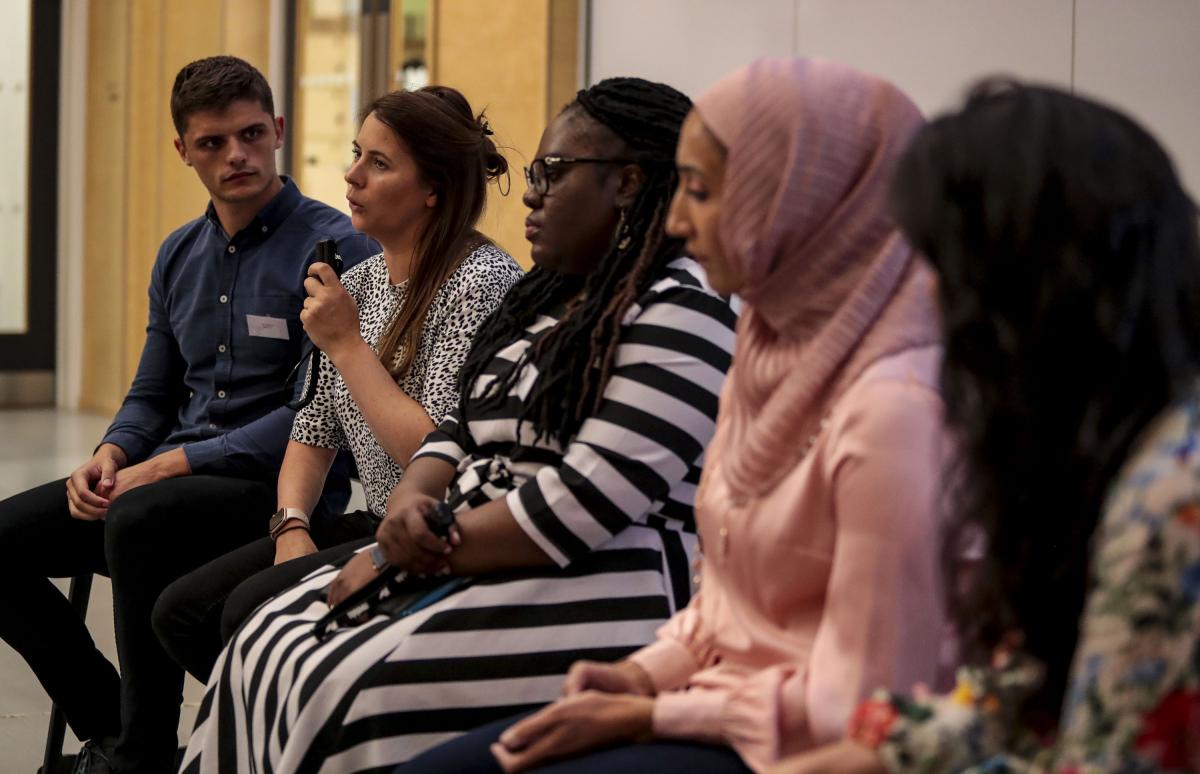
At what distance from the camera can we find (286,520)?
2.84m

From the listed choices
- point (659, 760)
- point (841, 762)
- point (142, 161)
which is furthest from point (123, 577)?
A: point (142, 161)

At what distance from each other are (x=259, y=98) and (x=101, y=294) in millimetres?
7811

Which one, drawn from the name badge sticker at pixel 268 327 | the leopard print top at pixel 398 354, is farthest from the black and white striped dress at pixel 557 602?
the name badge sticker at pixel 268 327

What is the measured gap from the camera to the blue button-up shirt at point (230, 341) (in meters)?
3.13

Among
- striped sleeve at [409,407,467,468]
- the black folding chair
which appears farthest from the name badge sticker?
striped sleeve at [409,407,467,468]

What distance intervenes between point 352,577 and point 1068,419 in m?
1.38

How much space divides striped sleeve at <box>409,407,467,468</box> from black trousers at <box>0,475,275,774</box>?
708mm

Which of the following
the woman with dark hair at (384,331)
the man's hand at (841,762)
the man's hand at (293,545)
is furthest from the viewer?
the man's hand at (293,545)

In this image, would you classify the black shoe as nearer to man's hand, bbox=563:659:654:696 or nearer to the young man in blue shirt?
the young man in blue shirt

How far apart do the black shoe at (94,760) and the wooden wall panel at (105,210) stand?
7740mm

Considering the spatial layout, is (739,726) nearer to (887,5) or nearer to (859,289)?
(859,289)

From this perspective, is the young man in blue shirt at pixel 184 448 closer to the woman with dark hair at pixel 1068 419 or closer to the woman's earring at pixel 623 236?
the woman's earring at pixel 623 236

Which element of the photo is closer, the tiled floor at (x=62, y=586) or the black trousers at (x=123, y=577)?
the black trousers at (x=123, y=577)

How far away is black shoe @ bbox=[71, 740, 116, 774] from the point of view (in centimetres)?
288
